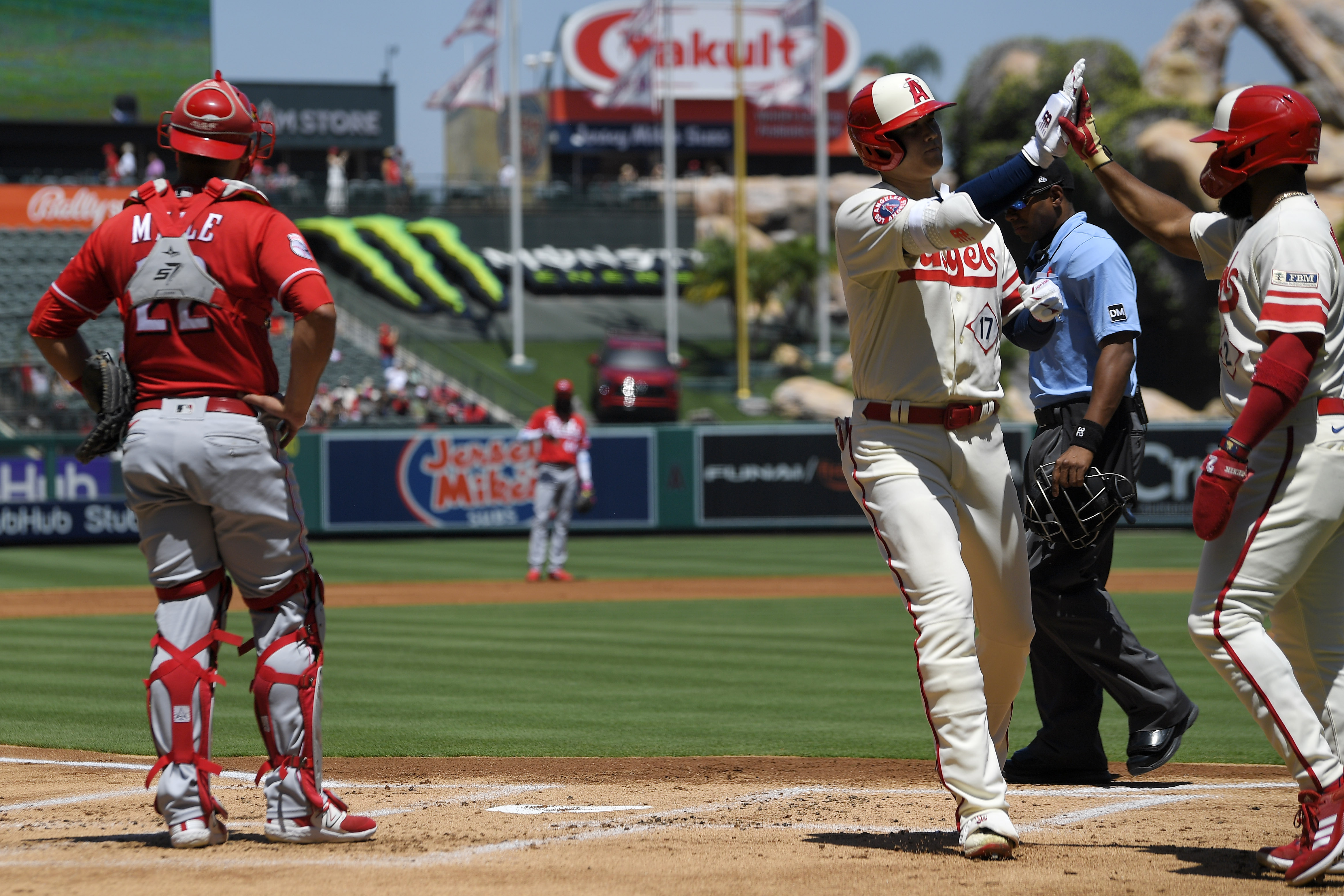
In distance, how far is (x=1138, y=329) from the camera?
5621 mm

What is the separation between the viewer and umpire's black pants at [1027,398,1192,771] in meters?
5.79

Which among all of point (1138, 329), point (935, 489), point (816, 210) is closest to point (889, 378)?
point (935, 489)

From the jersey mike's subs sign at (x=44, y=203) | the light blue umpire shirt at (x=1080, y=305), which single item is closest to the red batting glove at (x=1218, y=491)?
the light blue umpire shirt at (x=1080, y=305)

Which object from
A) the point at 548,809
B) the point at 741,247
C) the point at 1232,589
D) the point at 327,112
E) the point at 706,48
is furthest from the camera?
the point at 706,48

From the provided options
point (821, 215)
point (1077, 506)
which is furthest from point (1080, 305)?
point (821, 215)

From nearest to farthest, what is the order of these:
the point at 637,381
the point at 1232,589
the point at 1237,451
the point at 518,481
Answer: the point at 1237,451, the point at 1232,589, the point at 518,481, the point at 637,381

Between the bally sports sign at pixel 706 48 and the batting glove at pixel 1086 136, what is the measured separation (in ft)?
175

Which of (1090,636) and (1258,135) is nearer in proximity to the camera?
(1258,135)

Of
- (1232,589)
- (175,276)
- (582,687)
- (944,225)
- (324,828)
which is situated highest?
(944,225)

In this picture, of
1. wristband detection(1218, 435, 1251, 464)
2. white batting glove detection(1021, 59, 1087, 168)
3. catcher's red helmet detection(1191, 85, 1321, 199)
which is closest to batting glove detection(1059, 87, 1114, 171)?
white batting glove detection(1021, 59, 1087, 168)

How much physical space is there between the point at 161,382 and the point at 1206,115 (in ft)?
144

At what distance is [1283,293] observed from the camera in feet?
13.2

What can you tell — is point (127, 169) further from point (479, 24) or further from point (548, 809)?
point (548, 809)

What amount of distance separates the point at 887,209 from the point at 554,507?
12818 mm
